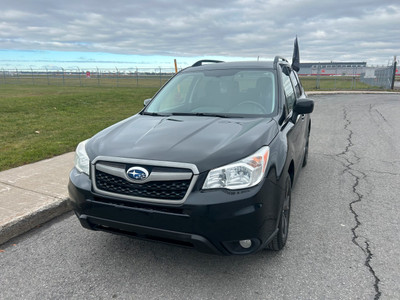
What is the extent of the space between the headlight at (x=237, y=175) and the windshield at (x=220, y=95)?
111 centimetres

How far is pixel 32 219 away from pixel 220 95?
2.56 m

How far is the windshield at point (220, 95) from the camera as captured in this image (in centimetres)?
370

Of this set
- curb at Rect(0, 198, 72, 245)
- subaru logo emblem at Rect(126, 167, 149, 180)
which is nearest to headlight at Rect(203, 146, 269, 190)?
subaru logo emblem at Rect(126, 167, 149, 180)

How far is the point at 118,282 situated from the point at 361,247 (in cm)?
231

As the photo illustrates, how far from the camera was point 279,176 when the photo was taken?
2.75 m

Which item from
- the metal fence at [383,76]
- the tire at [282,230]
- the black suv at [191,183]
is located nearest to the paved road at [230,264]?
the tire at [282,230]

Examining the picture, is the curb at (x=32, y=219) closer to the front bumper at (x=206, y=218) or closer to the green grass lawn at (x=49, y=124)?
the front bumper at (x=206, y=218)

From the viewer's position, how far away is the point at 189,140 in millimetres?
2797

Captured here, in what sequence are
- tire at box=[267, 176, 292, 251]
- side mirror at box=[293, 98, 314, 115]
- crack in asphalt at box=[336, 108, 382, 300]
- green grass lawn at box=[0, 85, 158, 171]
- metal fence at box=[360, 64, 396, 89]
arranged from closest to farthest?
crack in asphalt at box=[336, 108, 382, 300] < tire at box=[267, 176, 292, 251] < side mirror at box=[293, 98, 314, 115] < green grass lawn at box=[0, 85, 158, 171] < metal fence at box=[360, 64, 396, 89]

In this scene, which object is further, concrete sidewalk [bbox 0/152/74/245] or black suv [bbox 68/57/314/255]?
concrete sidewalk [bbox 0/152/74/245]

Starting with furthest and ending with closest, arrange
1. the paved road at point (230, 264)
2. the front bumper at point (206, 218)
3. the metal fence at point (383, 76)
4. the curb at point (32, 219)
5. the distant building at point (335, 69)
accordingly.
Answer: the distant building at point (335, 69), the metal fence at point (383, 76), the curb at point (32, 219), the paved road at point (230, 264), the front bumper at point (206, 218)

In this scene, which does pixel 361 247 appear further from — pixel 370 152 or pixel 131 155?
pixel 370 152

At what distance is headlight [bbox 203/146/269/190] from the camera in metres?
2.45

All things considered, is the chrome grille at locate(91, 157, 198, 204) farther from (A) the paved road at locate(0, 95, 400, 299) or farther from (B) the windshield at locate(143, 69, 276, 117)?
(B) the windshield at locate(143, 69, 276, 117)
